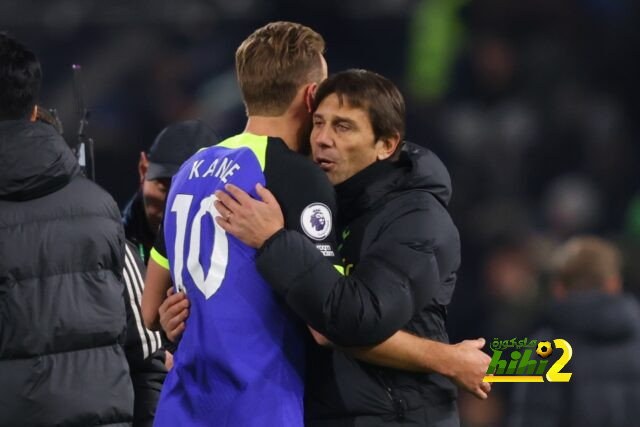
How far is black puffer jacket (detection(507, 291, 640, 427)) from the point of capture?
19.1 feet

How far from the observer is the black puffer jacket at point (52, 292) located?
3164 mm

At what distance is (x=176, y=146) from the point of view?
4316 mm

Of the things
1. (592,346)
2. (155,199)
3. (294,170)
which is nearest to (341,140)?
(294,170)

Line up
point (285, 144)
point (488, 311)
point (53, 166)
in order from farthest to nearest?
point (488, 311) → point (53, 166) → point (285, 144)

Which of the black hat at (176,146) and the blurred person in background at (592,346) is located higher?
the black hat at (176,146)

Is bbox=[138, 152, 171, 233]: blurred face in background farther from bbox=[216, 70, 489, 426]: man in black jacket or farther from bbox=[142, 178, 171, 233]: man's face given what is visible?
bbox=[216, 70, 489, 426]: man in black jacket

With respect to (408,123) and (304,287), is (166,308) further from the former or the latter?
(408,123)

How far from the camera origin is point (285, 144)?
2.98 metres

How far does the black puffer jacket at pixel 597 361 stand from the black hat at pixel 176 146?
2.30 metres

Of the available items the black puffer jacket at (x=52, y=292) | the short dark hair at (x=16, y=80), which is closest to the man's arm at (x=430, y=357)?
the black puffer jacket at (x=52, y=292)

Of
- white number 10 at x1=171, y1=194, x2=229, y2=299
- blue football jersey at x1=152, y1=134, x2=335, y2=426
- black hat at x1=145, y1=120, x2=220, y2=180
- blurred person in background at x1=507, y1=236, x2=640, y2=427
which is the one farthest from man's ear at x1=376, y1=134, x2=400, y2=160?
blurred person in background at x1=507, y1=236, x2=640, y2=427

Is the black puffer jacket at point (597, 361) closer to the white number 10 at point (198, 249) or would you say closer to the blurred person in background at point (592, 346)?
the blurred person in background at point (592, 346)

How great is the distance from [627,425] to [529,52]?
4.83m

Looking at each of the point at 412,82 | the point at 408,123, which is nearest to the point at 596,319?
the point at 408,123
